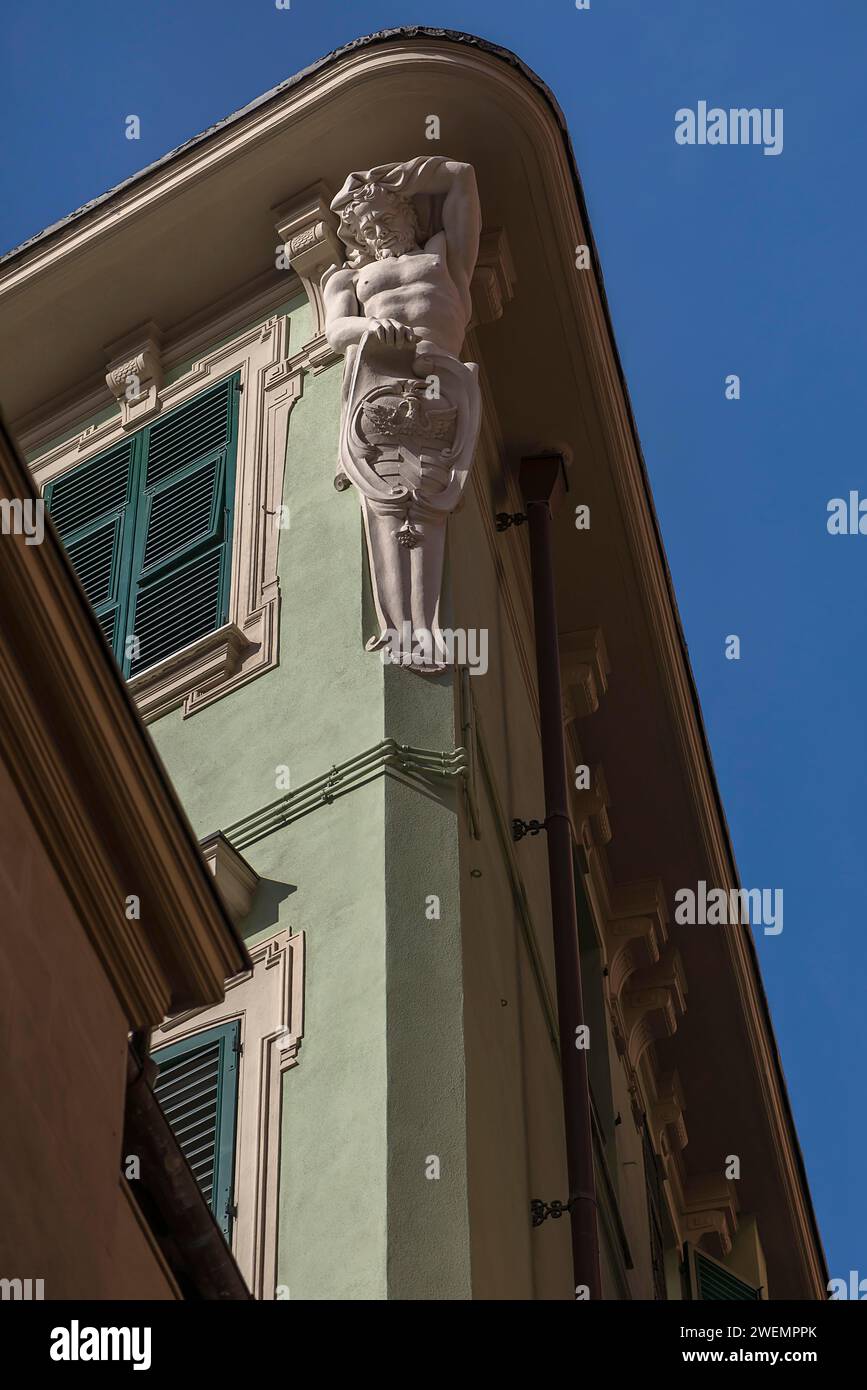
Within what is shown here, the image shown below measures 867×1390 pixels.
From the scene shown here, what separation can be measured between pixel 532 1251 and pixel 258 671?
3343mm

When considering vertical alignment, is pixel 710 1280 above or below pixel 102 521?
below

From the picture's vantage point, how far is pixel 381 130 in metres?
14.9

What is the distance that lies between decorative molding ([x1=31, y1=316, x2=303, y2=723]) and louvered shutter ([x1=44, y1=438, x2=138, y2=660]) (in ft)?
0.56

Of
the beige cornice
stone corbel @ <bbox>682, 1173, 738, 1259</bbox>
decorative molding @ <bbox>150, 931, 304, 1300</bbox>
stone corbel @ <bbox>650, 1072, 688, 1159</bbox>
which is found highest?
stone corbel @ <bbox>650, 1072, 688, 1159</bbox>

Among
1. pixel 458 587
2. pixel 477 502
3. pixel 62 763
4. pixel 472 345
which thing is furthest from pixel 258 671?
pixel 62 763

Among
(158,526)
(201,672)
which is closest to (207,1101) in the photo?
(201,672)

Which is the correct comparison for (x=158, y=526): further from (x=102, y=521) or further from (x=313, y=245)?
(x=313, y=245)

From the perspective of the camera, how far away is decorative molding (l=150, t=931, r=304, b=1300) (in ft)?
35.8

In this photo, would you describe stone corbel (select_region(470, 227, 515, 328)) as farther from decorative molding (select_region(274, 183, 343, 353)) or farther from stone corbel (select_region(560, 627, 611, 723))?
stone corbel (select_region(560, 627, 611, 723))

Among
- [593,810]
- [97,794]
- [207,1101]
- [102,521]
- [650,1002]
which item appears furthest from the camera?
[650,1002]

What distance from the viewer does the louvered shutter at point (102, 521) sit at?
49.6 ft

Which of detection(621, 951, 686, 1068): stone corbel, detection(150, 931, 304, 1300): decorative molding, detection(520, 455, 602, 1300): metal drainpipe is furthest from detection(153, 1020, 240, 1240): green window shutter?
detection(621, 951, 686, 1068): stone corbel

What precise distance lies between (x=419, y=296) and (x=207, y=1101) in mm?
4688

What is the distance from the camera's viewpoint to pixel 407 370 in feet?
45.0
